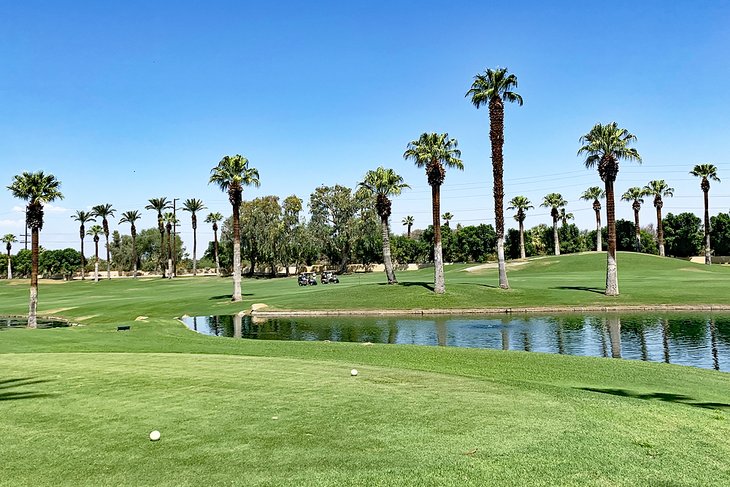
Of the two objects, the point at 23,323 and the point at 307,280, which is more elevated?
the point at 307,280

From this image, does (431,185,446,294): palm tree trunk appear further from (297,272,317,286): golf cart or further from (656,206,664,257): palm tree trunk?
(656,206,664,257): palm tree trunk

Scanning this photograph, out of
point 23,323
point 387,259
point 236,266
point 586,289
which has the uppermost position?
point 387,259

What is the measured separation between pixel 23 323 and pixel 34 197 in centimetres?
1419

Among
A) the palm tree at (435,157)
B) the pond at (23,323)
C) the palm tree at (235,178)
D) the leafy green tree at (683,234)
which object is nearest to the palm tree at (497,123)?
the palm tree at (435,157)

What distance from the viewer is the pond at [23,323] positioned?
44763mm

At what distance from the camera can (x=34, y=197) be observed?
41.5 metres

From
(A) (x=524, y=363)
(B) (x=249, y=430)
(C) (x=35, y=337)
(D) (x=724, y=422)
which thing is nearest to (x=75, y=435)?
(B) (x=249, y=430)

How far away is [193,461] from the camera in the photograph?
21.7 ft

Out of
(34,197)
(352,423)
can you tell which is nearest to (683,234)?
(34,197)

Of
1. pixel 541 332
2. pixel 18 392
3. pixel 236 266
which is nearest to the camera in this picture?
pixel 18 392

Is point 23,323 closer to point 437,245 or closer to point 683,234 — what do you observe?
point 437,245

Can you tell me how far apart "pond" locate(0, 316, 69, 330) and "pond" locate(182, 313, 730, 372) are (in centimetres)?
1158

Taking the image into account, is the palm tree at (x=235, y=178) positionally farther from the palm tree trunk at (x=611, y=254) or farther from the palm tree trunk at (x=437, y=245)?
the palm tree trunk at (x=611, y=254)

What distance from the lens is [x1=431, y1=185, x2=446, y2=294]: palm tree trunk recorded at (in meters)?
48.6
